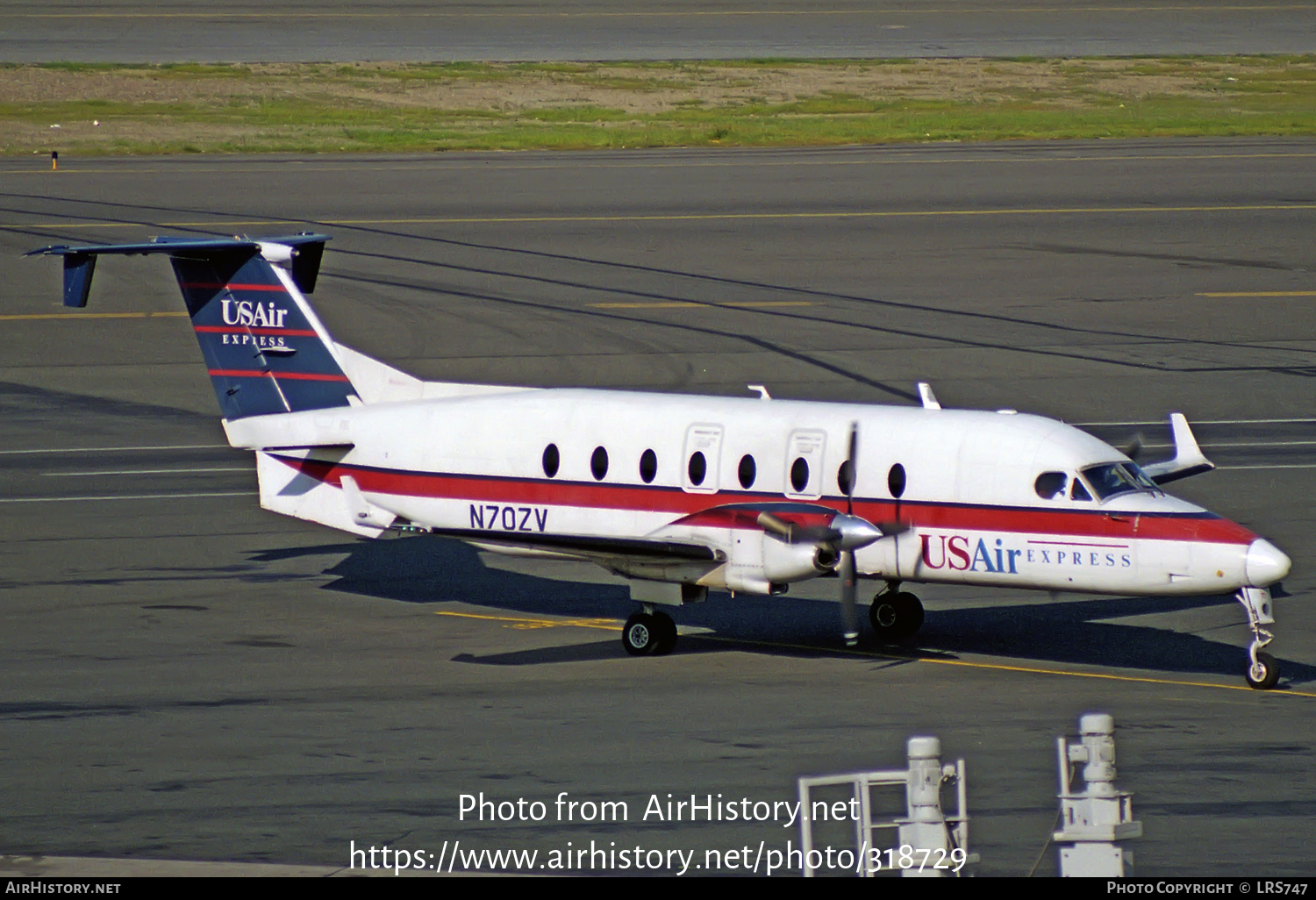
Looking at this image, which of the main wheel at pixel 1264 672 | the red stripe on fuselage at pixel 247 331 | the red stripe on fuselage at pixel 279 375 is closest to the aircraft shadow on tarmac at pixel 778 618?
the main wheel at pixel 1264 672

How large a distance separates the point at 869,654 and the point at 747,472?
274cm

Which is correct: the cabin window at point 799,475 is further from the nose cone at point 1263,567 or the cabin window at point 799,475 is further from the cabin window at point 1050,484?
the nose cone at point 1263,567

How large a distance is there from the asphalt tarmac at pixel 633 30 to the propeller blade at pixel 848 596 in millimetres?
71318

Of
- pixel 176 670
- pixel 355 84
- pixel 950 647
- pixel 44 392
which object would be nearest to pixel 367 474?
pixel 176 670

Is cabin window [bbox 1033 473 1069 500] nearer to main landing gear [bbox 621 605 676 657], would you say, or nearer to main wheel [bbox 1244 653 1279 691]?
main wheel [bbox 1244 653 1279 691]

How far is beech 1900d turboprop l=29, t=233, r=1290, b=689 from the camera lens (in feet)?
66.6

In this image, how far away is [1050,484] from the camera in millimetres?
20609

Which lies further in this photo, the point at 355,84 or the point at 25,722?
the point at 355,84

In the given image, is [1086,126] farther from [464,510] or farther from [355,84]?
[464,510]

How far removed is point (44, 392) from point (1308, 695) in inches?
1067

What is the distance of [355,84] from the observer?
269 ft

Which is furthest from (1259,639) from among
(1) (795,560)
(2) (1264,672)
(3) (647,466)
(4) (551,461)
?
(4) (551,461)

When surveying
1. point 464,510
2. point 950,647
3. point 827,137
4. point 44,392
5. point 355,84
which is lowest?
point 950,647
